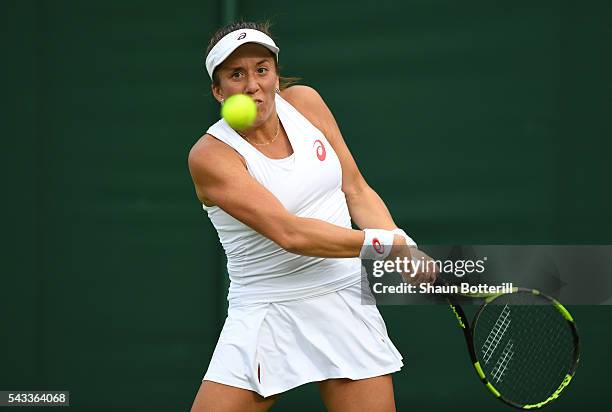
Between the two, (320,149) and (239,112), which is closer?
(239,112)

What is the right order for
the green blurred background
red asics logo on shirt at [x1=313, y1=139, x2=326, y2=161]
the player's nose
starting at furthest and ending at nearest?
1. the green blurred background
2. red asics logo on shirt at [x1=313, y1=139, x2=326, y2=161]
3. the player's nose

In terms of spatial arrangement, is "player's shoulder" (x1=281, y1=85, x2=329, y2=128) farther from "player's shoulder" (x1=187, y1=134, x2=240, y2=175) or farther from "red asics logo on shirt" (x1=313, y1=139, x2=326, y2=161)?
"player's shoulder" (x1=187, y1=134, x2=240, y2=175)

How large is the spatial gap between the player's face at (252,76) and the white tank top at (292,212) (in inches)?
4.3

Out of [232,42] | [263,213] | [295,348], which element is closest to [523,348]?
[295,348]

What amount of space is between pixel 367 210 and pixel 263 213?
0.57m

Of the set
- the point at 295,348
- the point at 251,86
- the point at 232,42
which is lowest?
the point at 295,348

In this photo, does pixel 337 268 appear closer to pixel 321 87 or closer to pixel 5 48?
pixel 321 87

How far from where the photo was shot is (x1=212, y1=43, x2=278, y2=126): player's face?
3.30 meters

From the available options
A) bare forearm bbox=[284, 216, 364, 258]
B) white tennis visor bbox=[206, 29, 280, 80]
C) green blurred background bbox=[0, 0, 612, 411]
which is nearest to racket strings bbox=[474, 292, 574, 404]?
green blurred background bbox=[0, 0, 612, 411]

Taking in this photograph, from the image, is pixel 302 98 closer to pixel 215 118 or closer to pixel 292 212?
pixel 292 212

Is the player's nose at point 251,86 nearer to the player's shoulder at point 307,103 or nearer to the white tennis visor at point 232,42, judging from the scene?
the white tennis visor at point 232,42

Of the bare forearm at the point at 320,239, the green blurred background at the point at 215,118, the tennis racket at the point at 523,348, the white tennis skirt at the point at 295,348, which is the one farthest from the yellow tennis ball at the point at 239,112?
the green blurred background at the point at 215,118

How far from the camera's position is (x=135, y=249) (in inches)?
192

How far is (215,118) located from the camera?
4875 mm
